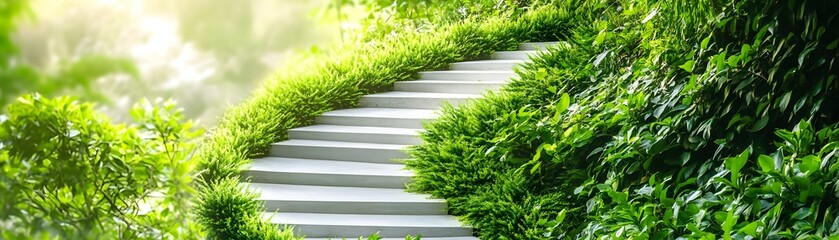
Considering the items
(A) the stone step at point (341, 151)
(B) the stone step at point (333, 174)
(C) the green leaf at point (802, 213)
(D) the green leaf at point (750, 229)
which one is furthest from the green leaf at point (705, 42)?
(A) the stone step at point (341, 151)

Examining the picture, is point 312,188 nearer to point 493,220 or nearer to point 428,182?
point 428,182

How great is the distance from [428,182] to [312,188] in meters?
0.77

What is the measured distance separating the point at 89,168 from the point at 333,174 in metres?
3.14

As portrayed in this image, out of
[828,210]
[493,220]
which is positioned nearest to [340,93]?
[493,220]

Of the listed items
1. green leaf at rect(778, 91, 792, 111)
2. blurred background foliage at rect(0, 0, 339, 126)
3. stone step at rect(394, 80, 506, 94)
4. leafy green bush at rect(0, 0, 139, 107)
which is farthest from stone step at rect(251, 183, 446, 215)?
leafy green bush at rect(0, 0, 139, 107)

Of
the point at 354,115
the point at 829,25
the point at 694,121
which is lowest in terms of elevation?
the point at 694,121

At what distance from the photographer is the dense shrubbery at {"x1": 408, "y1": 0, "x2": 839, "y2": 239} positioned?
3.28m

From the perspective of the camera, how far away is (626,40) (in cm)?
533

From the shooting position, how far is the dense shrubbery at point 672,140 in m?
3.28

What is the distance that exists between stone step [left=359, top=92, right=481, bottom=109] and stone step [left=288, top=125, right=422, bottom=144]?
465mm

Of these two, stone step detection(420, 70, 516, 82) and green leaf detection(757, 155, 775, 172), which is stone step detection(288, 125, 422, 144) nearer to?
stone step detection(420, 70, 516, 82)

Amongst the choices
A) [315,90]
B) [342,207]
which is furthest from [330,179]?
[315,90]

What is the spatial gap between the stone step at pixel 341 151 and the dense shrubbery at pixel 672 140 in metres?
0.42

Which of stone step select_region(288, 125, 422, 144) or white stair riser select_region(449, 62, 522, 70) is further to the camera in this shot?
white stair riser select_region(449, 62, 522, 70)
